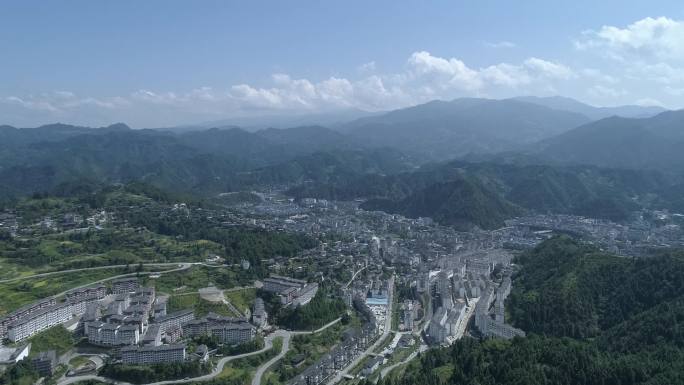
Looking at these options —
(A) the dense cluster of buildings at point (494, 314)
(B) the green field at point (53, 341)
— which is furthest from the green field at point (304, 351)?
(B) the green field at point (53, 341)

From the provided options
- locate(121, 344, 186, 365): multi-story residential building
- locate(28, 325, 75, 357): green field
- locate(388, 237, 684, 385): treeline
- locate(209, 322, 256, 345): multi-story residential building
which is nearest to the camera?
locate(388, 237, 684, 385): treeline

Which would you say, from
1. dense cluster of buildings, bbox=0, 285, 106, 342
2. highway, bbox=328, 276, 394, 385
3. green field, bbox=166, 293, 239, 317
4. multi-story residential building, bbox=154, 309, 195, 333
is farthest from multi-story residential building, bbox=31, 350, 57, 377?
highway, bbox=328, 276, 394, 385

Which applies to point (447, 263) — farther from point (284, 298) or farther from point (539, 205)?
point (539, 205)

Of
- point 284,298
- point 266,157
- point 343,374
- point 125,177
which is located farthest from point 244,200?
point 266,157

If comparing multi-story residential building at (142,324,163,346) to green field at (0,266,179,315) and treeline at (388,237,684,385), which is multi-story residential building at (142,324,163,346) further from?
treeline at (388,237,684,385)

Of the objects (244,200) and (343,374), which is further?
(244,200)

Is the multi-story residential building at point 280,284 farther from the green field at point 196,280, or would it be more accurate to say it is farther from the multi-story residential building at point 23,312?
the multi-story residential building at point 23,312
